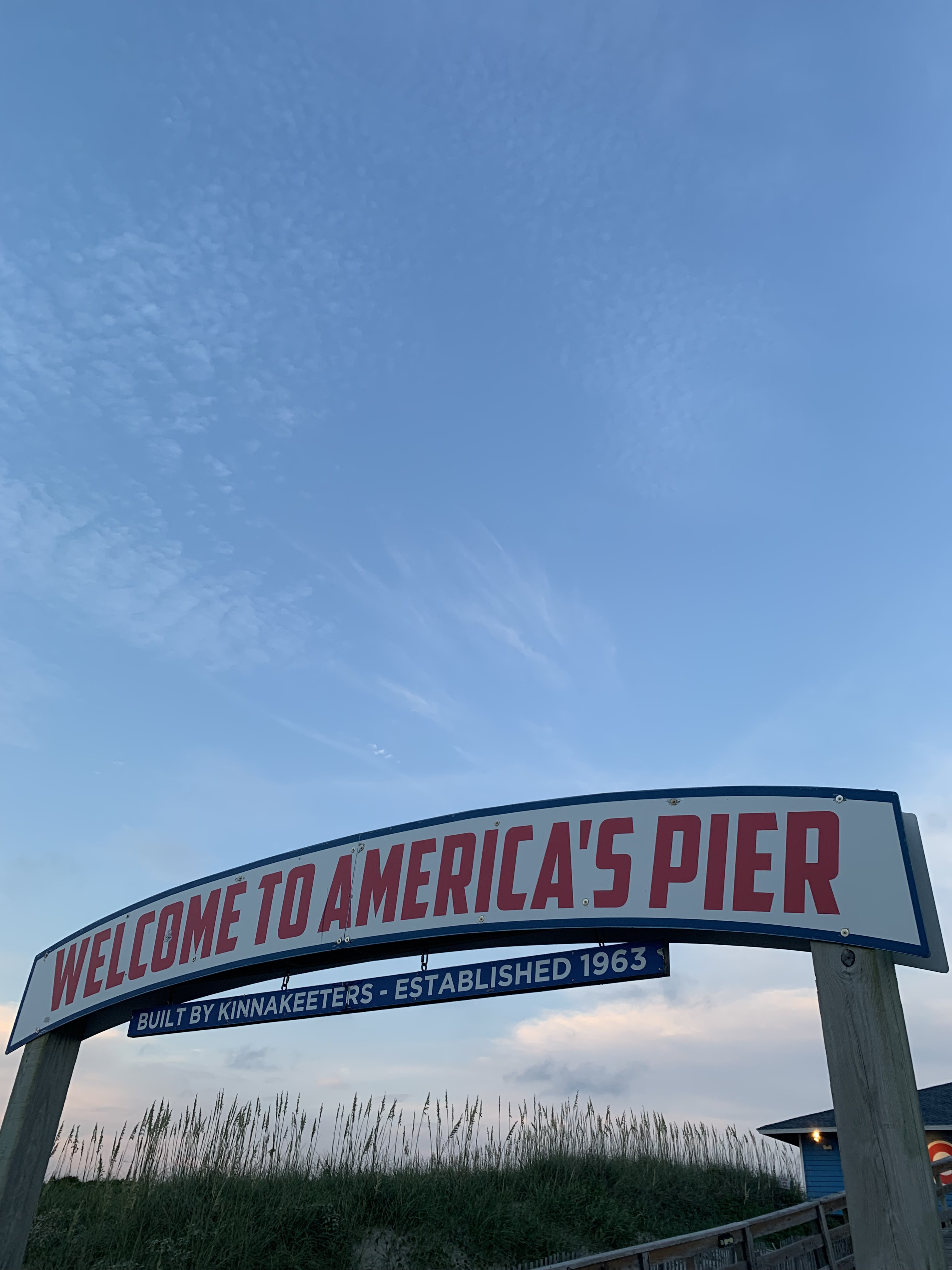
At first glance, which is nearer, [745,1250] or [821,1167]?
[745,1250]

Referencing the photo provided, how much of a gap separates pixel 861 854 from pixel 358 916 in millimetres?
3854

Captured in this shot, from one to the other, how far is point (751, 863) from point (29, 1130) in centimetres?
692

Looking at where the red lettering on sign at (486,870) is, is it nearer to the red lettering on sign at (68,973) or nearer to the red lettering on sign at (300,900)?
the red lettering on sign at (300,900)

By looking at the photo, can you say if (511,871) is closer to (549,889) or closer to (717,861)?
(549,889)

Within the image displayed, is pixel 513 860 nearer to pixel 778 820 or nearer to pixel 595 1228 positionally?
pixel 778 820

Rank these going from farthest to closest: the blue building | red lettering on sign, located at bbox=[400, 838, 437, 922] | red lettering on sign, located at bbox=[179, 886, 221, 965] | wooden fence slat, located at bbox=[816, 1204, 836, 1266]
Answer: the blue building < wooden fence slat, located at bbox=[816, 1204, 836, 1266] < red lettering on sign, located at bbox=[179, 886, 221, 965] < red lettering on sign, located at bbox=[400, 838, 437, 922]

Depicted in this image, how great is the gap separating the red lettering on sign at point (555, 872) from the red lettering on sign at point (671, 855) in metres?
0.62

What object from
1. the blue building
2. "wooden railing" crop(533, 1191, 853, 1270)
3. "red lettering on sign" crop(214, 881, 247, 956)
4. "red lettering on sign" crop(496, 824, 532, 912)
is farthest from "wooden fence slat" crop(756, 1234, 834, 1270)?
the blue building

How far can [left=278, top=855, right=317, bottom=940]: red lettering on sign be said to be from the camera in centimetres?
768

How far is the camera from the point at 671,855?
6246mm

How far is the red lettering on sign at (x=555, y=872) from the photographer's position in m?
6.53

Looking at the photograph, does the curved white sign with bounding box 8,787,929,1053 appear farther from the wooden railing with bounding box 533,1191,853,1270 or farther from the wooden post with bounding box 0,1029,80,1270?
the wooden railing with bounding box 533,1191,853,1270

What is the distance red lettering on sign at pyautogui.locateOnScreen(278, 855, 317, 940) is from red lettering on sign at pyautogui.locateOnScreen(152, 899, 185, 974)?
127 cm

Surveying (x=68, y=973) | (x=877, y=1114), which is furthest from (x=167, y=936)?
(x=877, y=1114)
